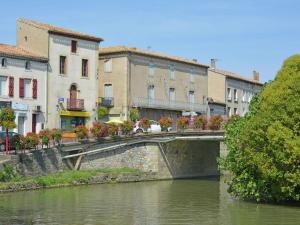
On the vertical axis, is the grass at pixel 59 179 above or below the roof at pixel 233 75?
below

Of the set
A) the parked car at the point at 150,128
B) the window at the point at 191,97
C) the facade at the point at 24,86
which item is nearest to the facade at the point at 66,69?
the facade at the point at 24,86

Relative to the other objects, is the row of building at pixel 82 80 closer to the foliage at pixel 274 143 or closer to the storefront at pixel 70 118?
the storefront at pixel 70 118

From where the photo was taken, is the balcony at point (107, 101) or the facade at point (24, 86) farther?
the balcony at point (107, 101)

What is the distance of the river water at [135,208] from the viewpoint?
93.1ft

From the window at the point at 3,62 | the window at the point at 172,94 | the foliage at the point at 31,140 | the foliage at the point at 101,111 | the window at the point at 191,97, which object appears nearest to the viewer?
the foliage at the point at 31,140

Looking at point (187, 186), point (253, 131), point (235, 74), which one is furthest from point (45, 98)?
point (235, 74)

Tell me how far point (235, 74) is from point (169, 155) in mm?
36889

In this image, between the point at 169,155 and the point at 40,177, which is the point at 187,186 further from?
the point at 40,177

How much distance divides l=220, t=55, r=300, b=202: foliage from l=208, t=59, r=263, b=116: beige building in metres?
46.4

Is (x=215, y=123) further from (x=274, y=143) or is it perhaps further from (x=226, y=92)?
(x=226, y=92)

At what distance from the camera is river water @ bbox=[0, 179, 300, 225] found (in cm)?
2839

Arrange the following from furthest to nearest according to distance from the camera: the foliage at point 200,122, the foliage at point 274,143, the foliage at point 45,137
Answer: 1. the foliage at point 200,122
2. the foliage at point 45,137
3. the foliage at point 274,143

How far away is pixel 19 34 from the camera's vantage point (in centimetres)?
5991

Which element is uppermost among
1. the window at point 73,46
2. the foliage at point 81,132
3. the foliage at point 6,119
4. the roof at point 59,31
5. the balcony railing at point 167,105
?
the roof at point 59,31
